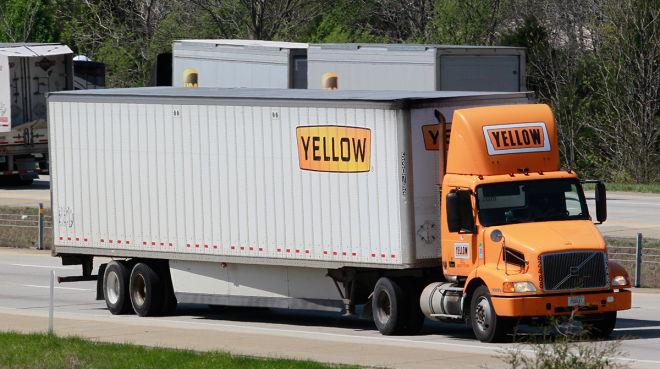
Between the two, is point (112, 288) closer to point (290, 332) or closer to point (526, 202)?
point (290, 332)

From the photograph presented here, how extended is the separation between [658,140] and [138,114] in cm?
2828

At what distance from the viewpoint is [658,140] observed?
40.6 metres

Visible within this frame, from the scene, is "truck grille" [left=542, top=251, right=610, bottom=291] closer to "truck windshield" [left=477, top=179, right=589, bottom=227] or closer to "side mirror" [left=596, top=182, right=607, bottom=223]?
"truck windshield" [left=477, top=179, right=589, bottom=227]

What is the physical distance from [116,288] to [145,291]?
0.87 meters

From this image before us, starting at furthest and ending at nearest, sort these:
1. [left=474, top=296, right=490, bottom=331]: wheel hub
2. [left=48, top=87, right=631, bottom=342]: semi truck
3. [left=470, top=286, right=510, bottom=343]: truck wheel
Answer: [left=48, top=87, right=631, bottom=342]: semi truck, [left=474, top=296, right=490, bottom=331]: wheel hub, [left=470, top=286, right=510, bottom=343]: truck wheel

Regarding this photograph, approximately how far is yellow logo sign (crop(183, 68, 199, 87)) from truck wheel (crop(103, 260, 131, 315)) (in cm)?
1053

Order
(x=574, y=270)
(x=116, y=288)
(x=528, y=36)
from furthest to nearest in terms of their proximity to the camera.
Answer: (x=528, y=36), (x=116, y=288), (x=574, y=270)

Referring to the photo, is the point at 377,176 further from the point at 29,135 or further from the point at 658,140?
the point at 658,140

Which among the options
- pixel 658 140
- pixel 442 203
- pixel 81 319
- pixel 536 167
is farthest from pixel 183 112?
pixel 658 140

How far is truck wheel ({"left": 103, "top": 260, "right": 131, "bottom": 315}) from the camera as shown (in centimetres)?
1823

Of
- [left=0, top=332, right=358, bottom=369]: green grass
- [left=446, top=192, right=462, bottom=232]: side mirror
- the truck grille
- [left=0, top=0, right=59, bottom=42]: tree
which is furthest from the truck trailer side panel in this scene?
[left=0, top=0, right=59, bottom=42]: tree

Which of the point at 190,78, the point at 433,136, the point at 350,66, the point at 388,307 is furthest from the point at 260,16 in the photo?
the point at 388,307

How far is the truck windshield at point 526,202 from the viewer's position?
14.1 m

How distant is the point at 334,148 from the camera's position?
15.3 meters
